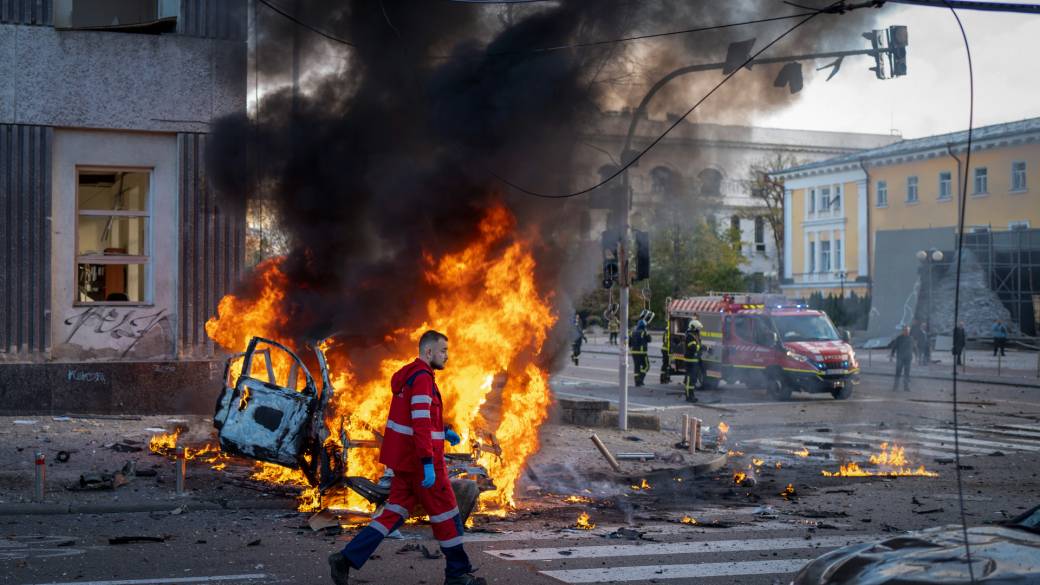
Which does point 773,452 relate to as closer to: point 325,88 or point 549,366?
point 549,366

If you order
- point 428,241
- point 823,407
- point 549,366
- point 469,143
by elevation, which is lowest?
point 823,407

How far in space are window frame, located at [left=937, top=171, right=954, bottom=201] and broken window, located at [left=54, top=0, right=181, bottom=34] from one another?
1520 inches

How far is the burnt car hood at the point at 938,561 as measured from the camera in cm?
440

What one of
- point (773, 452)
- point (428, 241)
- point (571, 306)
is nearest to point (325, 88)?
point (428, 241)

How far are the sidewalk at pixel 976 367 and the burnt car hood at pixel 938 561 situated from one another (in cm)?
2536

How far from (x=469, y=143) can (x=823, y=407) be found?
41.7 feet

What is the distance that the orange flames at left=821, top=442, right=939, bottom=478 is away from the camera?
41.9 feet

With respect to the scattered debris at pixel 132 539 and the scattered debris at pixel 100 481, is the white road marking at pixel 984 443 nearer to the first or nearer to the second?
the scattered debris at pixel 100 481

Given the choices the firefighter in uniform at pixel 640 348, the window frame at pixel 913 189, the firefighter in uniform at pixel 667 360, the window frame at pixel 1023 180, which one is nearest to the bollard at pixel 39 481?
the firefighter in uniform at pixel 640 348

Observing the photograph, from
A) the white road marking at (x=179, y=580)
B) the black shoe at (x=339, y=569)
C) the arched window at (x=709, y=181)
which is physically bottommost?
the white road marking at (x=179, y=580)

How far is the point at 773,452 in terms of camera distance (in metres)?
15.0

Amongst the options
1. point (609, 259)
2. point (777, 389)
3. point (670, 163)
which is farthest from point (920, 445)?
point (777, 389)

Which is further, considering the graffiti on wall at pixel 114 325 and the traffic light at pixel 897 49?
the graffiti on wall at pixel 114 325

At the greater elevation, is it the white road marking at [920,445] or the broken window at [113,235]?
the broken window at [113,235]
